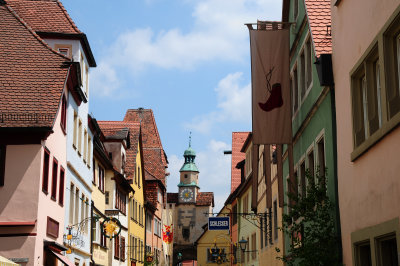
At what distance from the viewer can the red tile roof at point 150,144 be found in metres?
61.7

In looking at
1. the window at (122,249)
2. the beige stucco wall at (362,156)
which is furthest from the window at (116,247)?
the beige stucco wall at (362,156)

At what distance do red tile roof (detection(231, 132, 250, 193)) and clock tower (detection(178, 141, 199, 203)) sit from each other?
81193 mm

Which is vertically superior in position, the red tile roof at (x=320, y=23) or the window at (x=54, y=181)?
the red tile roof at (x=320, y=23)

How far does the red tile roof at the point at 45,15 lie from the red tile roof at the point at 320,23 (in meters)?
10.2

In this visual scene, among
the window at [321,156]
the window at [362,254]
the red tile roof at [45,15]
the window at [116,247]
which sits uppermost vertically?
the red tile roof at [45,15]

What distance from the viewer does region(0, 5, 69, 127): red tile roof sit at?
17953mm

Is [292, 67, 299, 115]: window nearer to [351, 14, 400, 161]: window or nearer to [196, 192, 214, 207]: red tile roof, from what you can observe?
[351, 14, 400, 161]: window

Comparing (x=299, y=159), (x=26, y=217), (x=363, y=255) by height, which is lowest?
(x=363, y=255)

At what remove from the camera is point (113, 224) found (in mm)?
26750

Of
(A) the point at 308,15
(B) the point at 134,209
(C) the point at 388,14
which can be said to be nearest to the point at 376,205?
(C) the point at 388,14

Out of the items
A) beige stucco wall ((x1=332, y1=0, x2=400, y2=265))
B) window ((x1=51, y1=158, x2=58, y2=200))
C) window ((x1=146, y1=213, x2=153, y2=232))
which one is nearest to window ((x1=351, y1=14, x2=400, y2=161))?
beige stucco wall ((x1=332, y1=0, x2=400, y2=265))

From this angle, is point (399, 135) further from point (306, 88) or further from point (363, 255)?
point (306, 88)

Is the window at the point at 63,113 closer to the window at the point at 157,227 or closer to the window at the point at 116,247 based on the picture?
the window at the point at 116,247

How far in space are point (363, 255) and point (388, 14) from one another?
4362 mm
